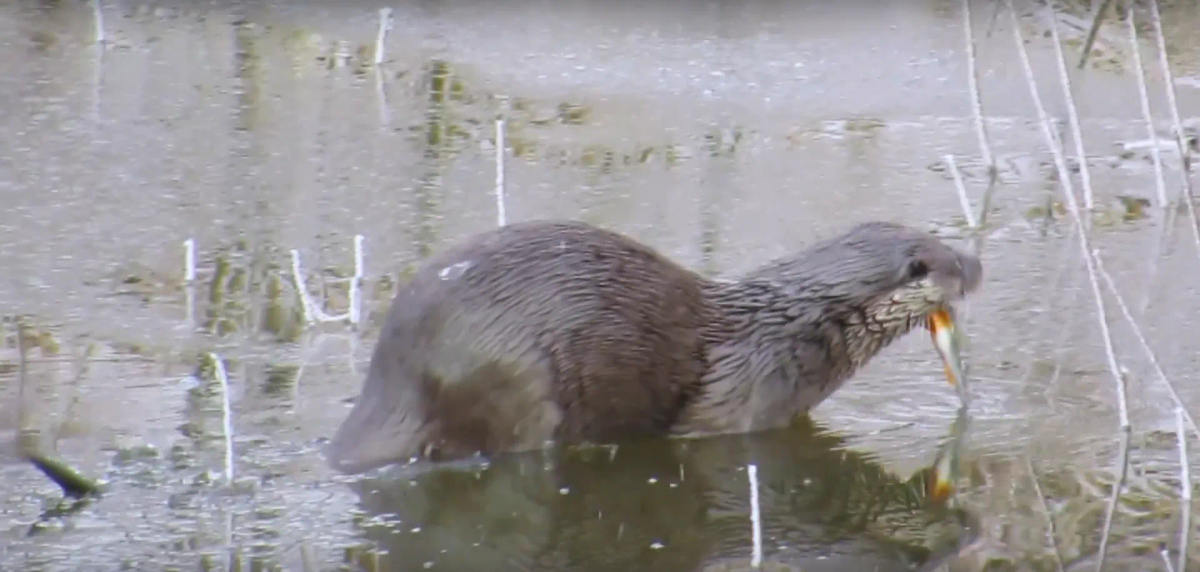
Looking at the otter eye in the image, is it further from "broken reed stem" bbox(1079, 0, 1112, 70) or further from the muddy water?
"broken reed stem" bbox(1079, 0, 1112, 70)

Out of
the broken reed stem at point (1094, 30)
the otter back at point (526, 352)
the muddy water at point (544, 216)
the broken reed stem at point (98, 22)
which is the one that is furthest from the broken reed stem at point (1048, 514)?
the broken reed stem at point (98, 22)

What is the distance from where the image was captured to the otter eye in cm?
425

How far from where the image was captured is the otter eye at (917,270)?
167 inches

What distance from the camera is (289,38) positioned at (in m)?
9.91

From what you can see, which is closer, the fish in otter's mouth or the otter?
the otter

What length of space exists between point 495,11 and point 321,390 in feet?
21.6

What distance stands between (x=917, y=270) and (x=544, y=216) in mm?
2152

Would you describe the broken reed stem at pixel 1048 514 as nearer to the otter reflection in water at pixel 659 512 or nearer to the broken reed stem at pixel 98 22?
the otter reflection in water at pixel 659 512

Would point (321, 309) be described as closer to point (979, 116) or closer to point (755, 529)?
point (755, 529)

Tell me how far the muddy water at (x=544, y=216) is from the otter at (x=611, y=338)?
0.09 meters

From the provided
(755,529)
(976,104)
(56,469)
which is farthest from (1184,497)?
(976,104)

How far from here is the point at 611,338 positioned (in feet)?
13.2

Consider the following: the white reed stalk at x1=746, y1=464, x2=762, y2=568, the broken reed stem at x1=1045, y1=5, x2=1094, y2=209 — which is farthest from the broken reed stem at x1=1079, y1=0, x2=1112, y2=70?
the white reed stalk at x1=746, y1=464, x2=762, y2=568

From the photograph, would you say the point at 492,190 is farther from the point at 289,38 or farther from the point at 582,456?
the point at 289,38
